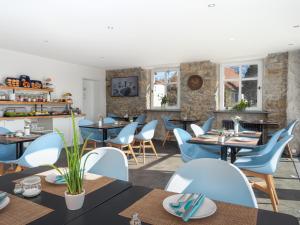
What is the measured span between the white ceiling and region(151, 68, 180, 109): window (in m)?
1.59

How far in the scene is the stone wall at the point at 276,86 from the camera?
589 cm

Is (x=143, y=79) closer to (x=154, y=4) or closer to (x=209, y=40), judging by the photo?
(x=209, y=40)

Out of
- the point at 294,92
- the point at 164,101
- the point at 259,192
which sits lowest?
the point at 259,192

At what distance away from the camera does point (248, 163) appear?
284cm

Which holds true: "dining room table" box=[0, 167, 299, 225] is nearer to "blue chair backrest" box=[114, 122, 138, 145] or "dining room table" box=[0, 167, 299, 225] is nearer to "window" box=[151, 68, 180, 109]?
"blue chair backrest" box=[114, 122, 138, 145]

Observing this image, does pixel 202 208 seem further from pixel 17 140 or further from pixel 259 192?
pixel 17 140

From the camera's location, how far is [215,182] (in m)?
1.33

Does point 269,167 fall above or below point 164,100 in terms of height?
below

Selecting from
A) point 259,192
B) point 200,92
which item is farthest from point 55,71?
point 259,192

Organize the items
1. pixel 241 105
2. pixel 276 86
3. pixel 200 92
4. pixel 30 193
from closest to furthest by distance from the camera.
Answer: pixel 30 193, pixel 276 86, pixel 241 105, pixel 200 92

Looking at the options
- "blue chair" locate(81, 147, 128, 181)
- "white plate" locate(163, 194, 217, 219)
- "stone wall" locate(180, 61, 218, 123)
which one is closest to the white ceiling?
"stone wall" locate(180, 61, 218, 123)

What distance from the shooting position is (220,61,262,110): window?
261 inches

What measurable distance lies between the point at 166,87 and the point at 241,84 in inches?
96.7

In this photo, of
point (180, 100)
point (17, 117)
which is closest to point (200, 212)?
point (17, 117)
